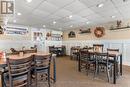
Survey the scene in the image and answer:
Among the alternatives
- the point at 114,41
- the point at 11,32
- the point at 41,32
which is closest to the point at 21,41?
the point at 11,32

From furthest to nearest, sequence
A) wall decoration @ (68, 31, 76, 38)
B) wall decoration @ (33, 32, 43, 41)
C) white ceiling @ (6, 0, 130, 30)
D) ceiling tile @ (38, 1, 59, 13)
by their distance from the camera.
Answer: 1. wall decoration @ (68, 31, 76, 38)
2. wall decoration @ (33, 32, 43, 41)
3. ceiling tile @ (38, 1, 59, 13)
4. white ceiling @ (6, 0, 130, 30)

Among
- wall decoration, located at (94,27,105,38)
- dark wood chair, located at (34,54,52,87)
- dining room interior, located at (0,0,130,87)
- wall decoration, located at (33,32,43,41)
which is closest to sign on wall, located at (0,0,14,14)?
dining room interior, located at (0,0,130,87)

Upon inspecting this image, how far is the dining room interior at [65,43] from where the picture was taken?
264cm

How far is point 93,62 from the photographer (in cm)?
404

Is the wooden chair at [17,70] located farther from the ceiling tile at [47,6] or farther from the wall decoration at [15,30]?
the wall decoration at [15,30]

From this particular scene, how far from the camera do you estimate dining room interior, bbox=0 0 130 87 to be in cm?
264

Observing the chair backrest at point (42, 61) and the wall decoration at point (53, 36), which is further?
the wall decoration at point (53, 36)

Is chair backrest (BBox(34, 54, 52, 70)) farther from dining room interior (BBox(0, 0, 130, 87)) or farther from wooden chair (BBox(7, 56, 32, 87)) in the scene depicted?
wooden chair (BBox(7, 56, 32, 87))

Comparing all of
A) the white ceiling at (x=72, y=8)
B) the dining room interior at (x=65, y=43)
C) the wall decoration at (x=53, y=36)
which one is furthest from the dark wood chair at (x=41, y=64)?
the wall decoration at (x=53, y=36)

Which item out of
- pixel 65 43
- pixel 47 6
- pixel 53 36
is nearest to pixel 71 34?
pixel 65 43

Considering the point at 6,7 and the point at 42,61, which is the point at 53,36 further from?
the point at 42,61

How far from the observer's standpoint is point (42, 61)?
2645 millimetres

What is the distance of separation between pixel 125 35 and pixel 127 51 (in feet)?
2.79

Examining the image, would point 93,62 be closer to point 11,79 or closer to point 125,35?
point 11,79
